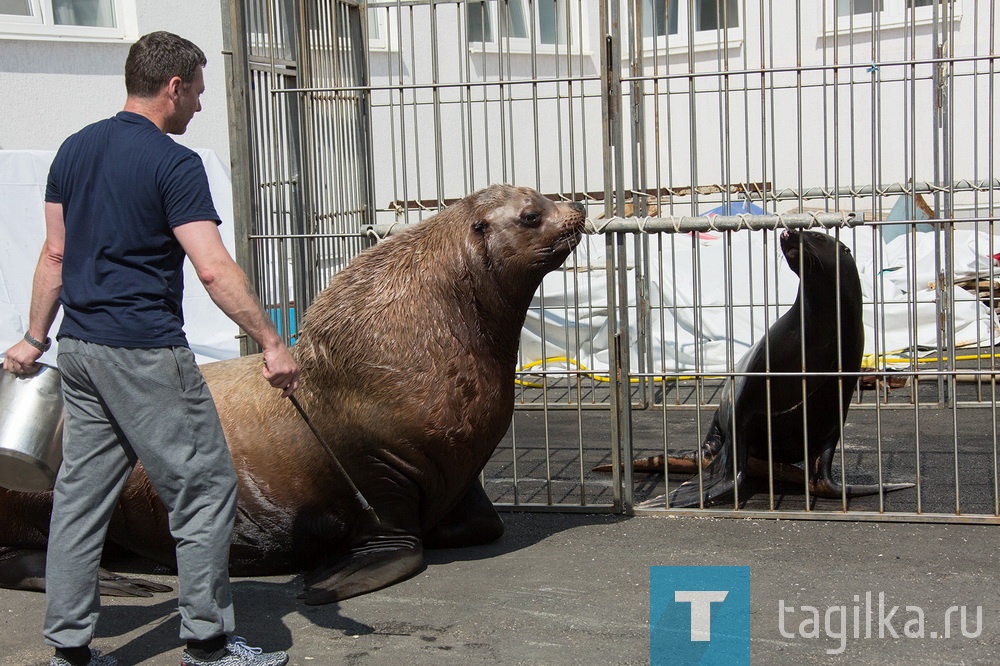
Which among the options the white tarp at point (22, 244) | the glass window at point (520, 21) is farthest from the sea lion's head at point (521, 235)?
the glass window at point (520, 21)

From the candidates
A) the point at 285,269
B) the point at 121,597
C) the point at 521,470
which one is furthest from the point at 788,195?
the point at 121,597

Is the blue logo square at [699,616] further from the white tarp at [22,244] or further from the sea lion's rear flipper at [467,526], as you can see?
the white tarp at [22,244]

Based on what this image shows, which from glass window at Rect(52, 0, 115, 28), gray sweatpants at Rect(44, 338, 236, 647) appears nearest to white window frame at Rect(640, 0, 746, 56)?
glass window at Rect(52, 0, 115, 28)

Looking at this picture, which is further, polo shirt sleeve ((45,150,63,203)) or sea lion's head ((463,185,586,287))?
sea lion's head ((463,185,586,287))

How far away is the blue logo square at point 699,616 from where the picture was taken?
351cm

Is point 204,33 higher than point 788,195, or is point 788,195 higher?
point 204,33

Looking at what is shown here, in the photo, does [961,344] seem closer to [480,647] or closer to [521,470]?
[521,470]

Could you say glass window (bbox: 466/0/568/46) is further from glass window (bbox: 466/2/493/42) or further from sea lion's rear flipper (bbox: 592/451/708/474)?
sea lion's rear flipper (bbox: 592/451/708/474)

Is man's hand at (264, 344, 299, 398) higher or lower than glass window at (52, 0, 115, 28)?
lower

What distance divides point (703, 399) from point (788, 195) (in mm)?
1833

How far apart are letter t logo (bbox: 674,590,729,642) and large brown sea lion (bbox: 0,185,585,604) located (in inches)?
38.1

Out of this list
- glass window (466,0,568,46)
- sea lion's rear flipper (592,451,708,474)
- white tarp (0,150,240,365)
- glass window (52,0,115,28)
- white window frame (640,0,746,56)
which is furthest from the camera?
white window frame (640,0,746,56)

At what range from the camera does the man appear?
3.30 metres

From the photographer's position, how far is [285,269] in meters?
5.43
